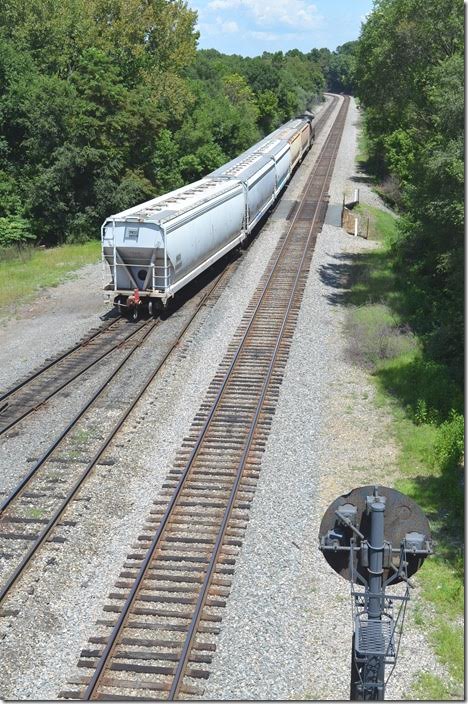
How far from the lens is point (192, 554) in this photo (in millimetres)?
11492

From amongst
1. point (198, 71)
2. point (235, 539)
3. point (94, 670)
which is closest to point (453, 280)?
point (235, 539)

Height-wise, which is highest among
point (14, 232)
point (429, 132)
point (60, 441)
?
point (429, 132)

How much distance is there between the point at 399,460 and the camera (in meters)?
14.7

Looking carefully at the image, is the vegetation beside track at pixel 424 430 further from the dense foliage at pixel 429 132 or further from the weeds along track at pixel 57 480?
the weeds along track at pixel 57 480

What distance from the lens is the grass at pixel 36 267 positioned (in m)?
27.8

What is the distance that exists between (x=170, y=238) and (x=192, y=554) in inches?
490

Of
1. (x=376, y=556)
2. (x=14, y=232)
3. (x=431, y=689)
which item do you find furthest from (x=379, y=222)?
(x=376, y=556)

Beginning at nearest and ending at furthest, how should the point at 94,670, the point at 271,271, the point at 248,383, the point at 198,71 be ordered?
the point at 94,670 < the point at 248,383 < the point at 271,271 < the point at 198,71

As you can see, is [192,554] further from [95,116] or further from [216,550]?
[95,116]

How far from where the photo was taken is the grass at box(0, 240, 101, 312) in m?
27.8

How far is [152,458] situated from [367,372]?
23.6ft

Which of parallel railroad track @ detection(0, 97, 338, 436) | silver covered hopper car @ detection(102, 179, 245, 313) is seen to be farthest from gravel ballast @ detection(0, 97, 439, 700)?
silver covered hopper car @ detection(102, 179, 245, 313)

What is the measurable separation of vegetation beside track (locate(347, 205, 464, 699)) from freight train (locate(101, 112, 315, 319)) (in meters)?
5.13

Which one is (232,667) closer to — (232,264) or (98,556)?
(98,556)
